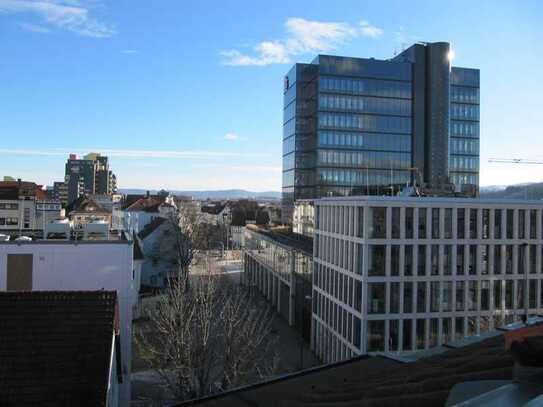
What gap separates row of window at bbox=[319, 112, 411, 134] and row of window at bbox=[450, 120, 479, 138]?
11898 millimetres

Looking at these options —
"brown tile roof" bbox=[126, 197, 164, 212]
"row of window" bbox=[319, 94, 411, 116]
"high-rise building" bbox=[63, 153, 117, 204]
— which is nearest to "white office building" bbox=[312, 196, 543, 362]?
"row of window" bbox=[319, 94, 411, 116]

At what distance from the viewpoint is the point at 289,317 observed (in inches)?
1854

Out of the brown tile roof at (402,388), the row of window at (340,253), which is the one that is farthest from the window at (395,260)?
the brown tile roof at (402,388)

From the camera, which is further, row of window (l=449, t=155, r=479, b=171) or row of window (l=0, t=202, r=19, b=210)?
row of window (l=449, t=155, r=479, b=171)

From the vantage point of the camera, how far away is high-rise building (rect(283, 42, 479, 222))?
7075 cm

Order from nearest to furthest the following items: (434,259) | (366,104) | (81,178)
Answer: (434,259) < (366,104) < (81,178)

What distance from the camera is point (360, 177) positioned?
72062 mm

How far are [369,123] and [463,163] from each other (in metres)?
19.8

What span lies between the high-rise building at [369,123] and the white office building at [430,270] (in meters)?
32.1

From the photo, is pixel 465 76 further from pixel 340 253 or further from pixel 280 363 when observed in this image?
pixel 280 363

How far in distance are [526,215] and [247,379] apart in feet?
71.1

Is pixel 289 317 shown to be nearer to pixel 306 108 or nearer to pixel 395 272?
pixel 395 272

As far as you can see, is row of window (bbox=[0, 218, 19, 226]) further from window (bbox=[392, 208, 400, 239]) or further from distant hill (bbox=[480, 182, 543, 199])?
distant hill (bbox=[480, 182, 543, 199])

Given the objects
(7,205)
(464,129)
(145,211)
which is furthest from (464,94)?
(7,205)
